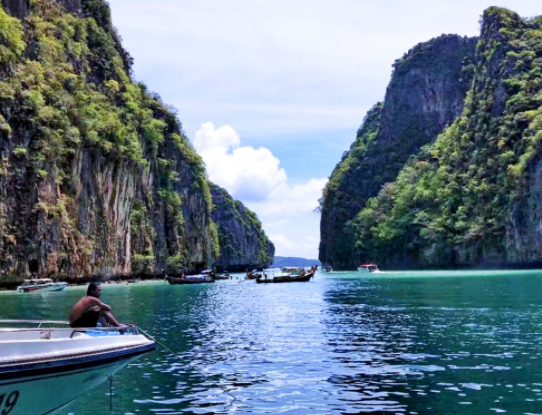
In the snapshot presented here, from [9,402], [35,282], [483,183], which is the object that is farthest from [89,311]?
[483,183]

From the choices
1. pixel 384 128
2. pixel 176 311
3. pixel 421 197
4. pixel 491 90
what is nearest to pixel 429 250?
pixel 421 197

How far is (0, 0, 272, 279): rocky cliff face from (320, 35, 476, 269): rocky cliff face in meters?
61.8

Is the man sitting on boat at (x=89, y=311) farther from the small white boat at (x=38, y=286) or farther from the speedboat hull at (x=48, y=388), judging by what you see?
the small white boat at (x=38, y=286)

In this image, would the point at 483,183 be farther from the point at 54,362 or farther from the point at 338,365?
the point at 54,362

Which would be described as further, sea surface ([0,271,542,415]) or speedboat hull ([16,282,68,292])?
speedboat hull ([16,282,68,292])

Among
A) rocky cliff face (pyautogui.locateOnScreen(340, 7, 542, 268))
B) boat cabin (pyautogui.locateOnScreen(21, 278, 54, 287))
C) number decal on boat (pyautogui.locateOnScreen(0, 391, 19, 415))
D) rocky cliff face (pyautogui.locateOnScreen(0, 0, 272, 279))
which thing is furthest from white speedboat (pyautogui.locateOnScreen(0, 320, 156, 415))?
rocky cliff face (pyautogui.locateOnScreen(340, 7, 542, 268))

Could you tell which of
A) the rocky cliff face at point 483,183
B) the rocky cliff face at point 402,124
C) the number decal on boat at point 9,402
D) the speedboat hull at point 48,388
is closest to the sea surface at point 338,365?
the speedboat hull at point 48,388

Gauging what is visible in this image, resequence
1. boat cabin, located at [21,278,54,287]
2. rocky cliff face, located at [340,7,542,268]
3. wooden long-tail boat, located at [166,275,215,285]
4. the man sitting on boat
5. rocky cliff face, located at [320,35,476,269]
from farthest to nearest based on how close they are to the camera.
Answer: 1. rocky cliff face, located at [320,35,476,269]
2. rocky cliff face, located at [340,7,542,268]
3. wooden long-tail boat, located at [166,275,215,285]
4. boat cabin, located at [21,278,54,287]
5. the man sitting on boat

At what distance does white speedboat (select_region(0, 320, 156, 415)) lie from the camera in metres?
12.5

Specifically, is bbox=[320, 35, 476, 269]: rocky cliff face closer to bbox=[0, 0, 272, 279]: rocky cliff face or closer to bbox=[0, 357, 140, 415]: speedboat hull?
bbox=[0, 0, 272, 279]: rocky cliff face

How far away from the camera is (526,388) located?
1620 cm

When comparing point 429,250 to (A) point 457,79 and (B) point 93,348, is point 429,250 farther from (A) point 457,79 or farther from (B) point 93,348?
(B) point 93,348

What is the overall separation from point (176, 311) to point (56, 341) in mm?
27692

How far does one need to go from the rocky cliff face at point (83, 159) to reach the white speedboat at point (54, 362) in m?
54.7
